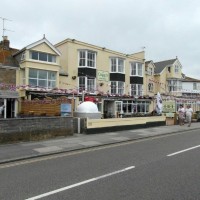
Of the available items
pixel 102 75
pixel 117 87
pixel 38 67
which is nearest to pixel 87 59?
pixel 102 75

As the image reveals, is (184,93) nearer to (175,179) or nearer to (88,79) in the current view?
(88,79)

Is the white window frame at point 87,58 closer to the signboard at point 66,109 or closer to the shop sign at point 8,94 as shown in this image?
the shop sign at point 8,94

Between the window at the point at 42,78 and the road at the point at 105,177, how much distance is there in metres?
19.3

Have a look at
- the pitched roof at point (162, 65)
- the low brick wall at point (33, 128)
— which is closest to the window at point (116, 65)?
the pitched roof at point (162, 65)

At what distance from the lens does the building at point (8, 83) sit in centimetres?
2702

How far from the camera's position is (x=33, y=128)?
49.6ft

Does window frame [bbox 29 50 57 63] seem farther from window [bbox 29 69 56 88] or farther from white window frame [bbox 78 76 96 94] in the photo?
white window frame [bbox 78 76 96 94]

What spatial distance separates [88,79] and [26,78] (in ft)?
27.4

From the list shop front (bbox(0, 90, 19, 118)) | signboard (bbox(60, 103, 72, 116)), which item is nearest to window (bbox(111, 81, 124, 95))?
shop front (bbox(0, 90, 19, 118))

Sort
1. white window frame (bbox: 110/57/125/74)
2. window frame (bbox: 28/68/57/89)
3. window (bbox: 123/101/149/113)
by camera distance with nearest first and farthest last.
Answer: window frame (bbox: 28/68/57/89) < white window frame (bbox: 110/57/125/74) < window (bbox: 123/101/149/113)

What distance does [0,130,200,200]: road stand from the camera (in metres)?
6.16

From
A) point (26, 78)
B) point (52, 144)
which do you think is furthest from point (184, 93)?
point (52, 144)

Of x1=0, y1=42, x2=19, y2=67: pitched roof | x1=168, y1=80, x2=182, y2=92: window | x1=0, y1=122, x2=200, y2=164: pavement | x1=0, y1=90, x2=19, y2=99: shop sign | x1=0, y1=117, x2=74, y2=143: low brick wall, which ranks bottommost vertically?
x1=0, y1=122, x2=200, y2=164: pavement

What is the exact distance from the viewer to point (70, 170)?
339 inches
